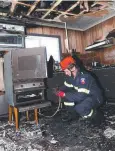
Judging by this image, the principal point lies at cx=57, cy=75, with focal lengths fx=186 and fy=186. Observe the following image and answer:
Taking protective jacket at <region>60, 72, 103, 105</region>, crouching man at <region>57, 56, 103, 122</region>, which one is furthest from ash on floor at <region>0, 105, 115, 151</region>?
protective jacket at <region>60, 72, 103, 105</region>

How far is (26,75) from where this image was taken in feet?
10.4

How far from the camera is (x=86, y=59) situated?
5.71 metres

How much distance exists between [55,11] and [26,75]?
1.78m

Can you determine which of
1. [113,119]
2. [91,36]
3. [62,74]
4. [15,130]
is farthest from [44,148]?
[91,36]

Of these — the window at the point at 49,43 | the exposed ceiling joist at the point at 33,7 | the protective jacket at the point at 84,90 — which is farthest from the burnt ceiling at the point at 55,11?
the protective jacket at the point at 84,90

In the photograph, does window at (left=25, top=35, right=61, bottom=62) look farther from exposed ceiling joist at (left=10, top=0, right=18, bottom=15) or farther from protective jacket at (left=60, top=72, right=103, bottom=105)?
protective jacket at (left=60, top=72, right=103, bottom=105)

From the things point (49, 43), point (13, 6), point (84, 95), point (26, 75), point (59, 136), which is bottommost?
point (59, 136)

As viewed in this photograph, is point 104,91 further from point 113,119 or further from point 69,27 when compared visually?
point 69,27

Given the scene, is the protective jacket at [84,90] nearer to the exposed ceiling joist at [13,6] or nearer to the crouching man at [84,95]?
the crouching man at [84,95]

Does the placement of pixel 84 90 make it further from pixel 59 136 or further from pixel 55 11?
pixel 55 11

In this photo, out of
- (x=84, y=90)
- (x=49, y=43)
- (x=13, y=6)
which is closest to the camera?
(x=84, y=90)

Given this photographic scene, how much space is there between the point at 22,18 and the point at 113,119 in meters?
2.99

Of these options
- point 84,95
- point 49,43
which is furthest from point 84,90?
point 49,43

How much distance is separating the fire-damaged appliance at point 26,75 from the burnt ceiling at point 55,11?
1.11 m
